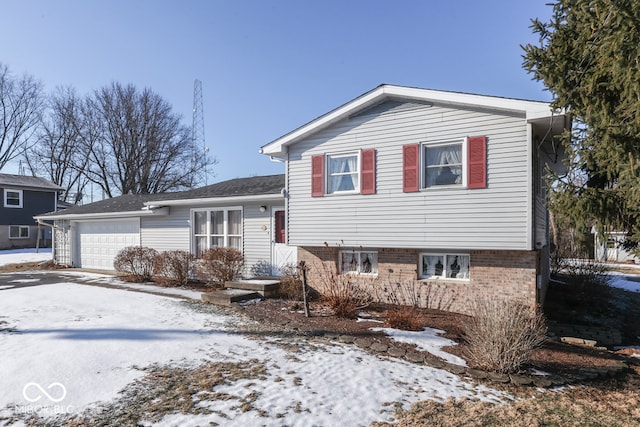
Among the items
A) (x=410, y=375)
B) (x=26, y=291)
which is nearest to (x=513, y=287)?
(x=410, y=375)

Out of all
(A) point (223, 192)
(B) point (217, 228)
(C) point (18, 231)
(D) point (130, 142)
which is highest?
(D) point (130, 142)

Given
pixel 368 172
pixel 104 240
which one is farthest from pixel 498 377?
pixel 104 240

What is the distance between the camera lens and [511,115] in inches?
330

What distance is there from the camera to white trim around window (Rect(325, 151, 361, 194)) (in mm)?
10289

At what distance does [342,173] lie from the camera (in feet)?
34.4

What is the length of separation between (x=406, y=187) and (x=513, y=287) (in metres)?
3.37

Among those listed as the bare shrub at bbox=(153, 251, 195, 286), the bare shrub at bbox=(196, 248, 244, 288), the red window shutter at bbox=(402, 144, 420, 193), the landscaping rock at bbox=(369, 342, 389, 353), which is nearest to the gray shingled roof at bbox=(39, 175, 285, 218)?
the bare shrub at bbox=(196, 248, 244, 288)

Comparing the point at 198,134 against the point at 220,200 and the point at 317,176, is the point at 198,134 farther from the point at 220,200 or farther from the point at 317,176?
the point at 317,176

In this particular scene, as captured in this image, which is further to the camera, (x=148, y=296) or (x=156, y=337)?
(x=148, y=296)

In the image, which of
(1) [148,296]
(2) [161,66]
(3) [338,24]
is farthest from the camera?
(2) [161,66]

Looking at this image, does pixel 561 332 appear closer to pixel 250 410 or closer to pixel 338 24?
pixel 250 410

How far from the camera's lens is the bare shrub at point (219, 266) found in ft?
39.1

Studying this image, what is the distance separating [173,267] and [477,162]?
10.1m

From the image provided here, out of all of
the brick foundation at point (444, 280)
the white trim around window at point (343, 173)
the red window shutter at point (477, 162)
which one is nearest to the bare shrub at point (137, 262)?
the brick foundation at point (444, 280)
